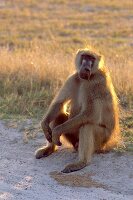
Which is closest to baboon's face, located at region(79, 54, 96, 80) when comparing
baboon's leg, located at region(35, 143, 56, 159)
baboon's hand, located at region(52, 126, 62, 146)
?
baboon's hand, located at region(52, 126, 62, 146)

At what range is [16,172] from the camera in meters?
6.84

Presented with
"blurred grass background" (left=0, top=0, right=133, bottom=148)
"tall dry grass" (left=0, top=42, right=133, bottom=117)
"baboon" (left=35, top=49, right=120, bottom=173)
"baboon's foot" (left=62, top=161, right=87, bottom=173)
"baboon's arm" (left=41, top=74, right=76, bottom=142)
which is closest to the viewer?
"baboon's foot" (left=62, top=161, right=87, bottom=173)

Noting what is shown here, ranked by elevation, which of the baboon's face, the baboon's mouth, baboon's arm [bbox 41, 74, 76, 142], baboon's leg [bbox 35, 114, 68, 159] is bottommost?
baboon's leg [bbox 35, 114, 68, 159]

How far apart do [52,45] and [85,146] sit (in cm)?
775

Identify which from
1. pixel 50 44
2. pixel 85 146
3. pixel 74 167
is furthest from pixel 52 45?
pixel 74 167

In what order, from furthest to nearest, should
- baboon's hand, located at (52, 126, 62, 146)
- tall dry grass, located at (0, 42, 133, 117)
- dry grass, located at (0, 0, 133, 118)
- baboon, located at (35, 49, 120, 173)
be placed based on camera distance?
1. dry grass, located at (0, 0, 133, 118)
2. tall dry grass, located at (0, 42, 133, 117)
3. baboon's hand, located at (52, 126, 62, 146)
4. baboon, located at (35, 49, 120, 173)

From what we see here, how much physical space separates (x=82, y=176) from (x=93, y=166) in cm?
30

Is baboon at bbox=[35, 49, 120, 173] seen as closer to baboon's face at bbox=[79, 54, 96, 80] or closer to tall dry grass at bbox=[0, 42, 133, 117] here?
baboon's face at bbox=[79, 54, 96, 80]

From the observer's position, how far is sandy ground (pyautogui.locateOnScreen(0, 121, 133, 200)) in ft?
20.2

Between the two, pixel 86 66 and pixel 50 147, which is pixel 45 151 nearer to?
pixel 50 147

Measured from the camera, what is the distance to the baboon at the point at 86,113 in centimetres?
720

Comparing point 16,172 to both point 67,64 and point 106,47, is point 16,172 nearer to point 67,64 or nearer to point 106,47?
point 67,64

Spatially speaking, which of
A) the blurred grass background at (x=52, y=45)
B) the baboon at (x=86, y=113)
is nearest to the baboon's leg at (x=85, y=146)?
the baboon at (x=86, y=113)

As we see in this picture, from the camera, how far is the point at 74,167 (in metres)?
7.01
